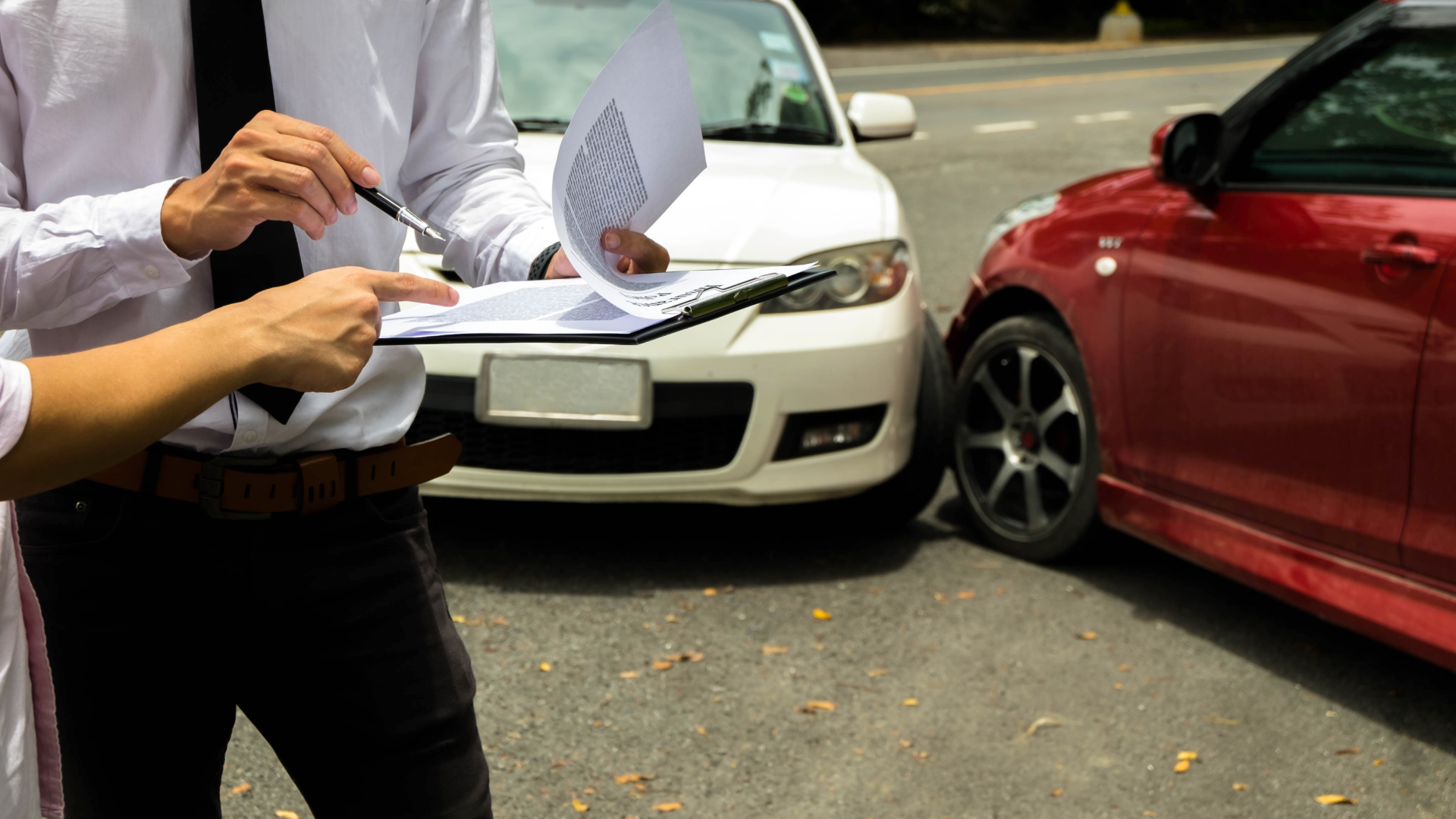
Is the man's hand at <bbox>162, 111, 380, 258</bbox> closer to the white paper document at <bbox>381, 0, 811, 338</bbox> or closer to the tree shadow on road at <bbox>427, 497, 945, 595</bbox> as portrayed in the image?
the white paper document at <bbox>381, 0, 811, 338</bbox>

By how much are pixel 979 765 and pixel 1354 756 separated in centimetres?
86

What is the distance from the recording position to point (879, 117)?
535 cm

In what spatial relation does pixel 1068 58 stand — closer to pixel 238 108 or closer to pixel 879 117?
pixel 879 117

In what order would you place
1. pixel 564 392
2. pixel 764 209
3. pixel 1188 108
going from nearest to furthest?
pixel 564 392, pixel 764 209, pixel 1188 108

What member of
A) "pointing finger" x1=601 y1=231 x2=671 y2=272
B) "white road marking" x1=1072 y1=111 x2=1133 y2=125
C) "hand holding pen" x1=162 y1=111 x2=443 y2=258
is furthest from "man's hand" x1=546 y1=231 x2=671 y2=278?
"white road marking" x1=1072 y1=111 x2=1133 y2=125

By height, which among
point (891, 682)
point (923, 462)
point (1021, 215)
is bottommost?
point (891, 682)

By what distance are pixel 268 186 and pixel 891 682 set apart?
8.39 feet

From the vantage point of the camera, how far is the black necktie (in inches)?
62.4

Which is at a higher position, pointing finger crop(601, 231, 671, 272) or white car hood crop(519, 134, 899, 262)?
pointing finger crop(601, 231, 671, 272)

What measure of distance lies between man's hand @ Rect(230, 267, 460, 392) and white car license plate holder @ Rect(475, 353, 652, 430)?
97.4 inches

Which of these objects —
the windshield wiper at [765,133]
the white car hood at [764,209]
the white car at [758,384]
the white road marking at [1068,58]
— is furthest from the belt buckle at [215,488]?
the white road marking at [1068,58]

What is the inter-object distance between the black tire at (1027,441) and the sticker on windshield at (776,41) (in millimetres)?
1407

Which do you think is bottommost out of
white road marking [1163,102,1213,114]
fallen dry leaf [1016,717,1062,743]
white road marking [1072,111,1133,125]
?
white road marking [1163,102,1213,114]

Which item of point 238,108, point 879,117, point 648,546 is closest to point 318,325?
point 238,108
